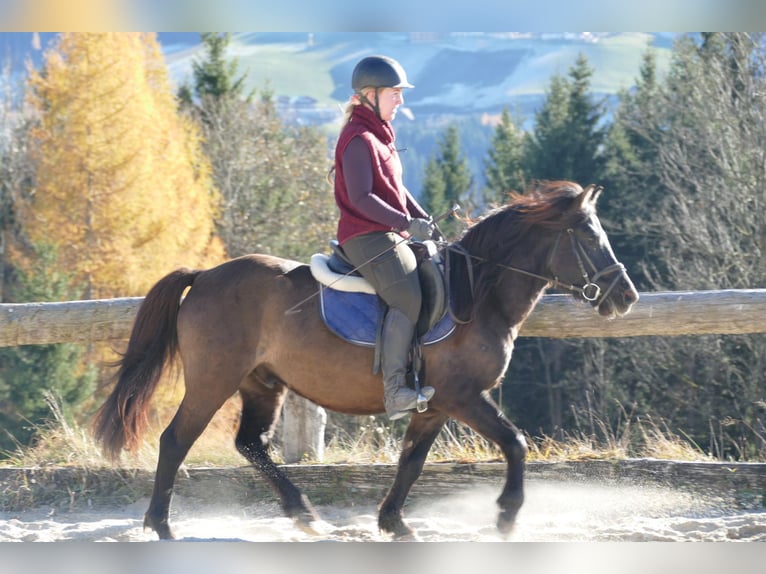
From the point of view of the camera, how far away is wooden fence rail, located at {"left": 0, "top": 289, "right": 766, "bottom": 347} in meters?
6.43

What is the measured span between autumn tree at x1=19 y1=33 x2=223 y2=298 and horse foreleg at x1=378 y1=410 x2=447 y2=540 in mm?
26407

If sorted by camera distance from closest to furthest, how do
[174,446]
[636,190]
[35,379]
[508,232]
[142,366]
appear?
[508,232]
[174,446]
[142,366]
[35,379]
[636,190]

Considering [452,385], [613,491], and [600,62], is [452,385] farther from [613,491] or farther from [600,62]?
[600,62]

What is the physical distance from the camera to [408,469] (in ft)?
19.4

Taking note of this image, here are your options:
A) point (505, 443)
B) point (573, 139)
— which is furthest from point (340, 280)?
point (573, 139)

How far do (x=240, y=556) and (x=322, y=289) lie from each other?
160 cm

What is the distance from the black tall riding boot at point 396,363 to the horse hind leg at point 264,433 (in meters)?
0.98

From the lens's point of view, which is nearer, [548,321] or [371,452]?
[548,321]

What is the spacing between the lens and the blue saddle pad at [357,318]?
562 centimetres

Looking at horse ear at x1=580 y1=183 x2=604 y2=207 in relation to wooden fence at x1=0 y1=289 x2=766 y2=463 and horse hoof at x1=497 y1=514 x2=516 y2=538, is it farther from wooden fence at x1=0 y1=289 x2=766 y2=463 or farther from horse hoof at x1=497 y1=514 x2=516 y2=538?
horse hoof at x1=497 y1=514 x2=516 y2=538

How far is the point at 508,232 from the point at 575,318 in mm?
1072

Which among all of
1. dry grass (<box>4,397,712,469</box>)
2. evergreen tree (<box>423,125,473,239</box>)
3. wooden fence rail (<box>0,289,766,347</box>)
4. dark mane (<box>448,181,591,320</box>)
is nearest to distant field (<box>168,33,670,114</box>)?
evergreen tree (<box>423,125,473,239</box>)

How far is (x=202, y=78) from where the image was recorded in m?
40.7

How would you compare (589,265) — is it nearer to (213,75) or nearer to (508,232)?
(508,232)
